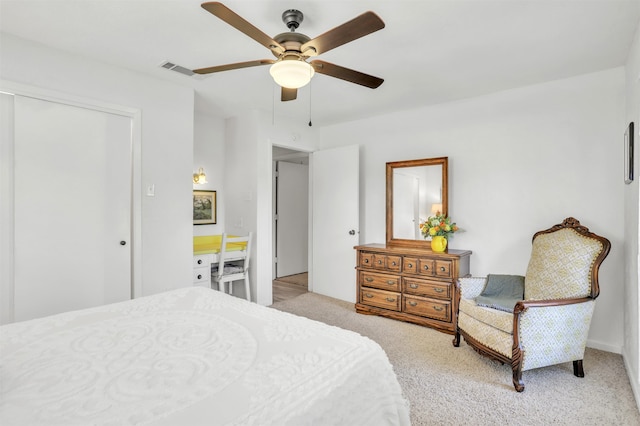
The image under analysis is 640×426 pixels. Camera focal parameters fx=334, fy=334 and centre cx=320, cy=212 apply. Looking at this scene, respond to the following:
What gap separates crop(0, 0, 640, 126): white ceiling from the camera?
2.01 metres

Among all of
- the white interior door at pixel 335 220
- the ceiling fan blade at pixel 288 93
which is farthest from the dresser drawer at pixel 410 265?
the ceiling fan blade at pixel 288 93

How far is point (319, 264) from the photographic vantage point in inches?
189

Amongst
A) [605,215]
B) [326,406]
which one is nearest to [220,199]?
[326,406]

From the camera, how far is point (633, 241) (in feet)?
7.72

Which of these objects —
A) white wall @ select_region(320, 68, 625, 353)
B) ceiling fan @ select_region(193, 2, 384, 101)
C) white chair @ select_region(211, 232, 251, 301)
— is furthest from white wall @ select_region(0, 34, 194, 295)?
white wall @ select_region(320, 68, 625, 353)

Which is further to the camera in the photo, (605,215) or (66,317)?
(605,215)

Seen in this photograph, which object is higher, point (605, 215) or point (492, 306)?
point (605, 215)

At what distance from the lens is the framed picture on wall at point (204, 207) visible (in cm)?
431

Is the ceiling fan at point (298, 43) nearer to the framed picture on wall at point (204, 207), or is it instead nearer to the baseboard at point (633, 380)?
the framed picture on wall at point (204, 207)

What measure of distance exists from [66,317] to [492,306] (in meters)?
2.80

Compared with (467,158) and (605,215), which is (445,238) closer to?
(467,158)

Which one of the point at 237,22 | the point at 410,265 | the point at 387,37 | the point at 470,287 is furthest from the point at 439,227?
the point at 237,22

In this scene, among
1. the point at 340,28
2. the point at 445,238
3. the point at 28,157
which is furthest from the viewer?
the point at 445,238

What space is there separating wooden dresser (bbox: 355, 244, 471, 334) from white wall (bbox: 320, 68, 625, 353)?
473 millimetres
